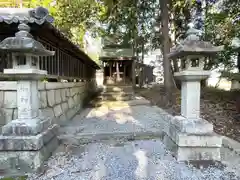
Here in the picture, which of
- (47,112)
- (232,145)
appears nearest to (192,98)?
(232,145)

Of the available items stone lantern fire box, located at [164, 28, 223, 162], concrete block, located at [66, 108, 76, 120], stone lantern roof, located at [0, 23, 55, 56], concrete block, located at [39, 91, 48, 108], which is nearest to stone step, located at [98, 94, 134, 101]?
concrete block, located at [66, 108, 76, 120]

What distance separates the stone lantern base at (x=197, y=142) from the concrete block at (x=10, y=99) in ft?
10.0

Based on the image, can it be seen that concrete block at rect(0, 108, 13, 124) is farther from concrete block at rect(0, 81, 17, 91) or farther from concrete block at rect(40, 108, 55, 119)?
concrete block at rect(40, 108, 55, 119)

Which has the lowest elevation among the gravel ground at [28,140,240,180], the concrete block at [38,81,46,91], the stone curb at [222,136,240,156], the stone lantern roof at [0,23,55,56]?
the gravel ground at [28,140,240,180]

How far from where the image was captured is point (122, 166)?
2.94 m

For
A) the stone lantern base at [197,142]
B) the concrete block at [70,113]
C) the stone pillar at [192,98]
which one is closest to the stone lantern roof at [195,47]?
the stone pillar at [192,98]

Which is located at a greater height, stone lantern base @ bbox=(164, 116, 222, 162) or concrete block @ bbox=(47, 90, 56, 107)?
concrete block @ bbox=(47, 90, 56, 107)

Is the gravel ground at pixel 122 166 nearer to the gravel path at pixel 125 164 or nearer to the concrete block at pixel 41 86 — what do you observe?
the gravel path at pixel 125 164

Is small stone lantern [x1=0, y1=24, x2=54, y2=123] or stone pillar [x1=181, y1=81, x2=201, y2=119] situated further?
stone pillar [x1=181, y1=81, x2=201, y2=119]

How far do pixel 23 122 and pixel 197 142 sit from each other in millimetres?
2671

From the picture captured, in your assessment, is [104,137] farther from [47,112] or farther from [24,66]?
[24,66]

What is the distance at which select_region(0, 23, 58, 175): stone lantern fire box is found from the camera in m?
2.78

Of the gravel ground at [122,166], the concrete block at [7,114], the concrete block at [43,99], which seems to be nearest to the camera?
the gravel ground at [122,166]

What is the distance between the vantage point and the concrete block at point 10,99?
373 cm
